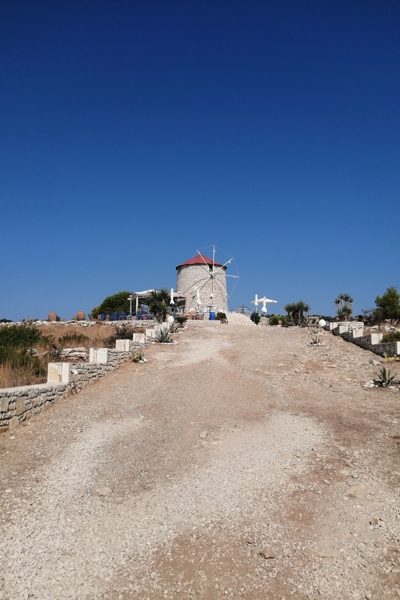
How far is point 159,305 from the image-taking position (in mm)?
27328

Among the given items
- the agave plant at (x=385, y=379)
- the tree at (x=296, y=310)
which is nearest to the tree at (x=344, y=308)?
Result: the tree at (x=296, y=310)

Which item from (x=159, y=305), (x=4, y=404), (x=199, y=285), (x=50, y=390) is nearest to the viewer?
(x=4, y=404)

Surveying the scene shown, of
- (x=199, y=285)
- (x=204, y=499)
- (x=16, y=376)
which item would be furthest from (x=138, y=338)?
(x=199, y=285)

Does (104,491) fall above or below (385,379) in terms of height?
below

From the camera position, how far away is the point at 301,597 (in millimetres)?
3539

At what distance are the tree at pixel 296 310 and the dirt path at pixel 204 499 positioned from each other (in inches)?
816

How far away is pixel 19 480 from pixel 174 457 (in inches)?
87.3

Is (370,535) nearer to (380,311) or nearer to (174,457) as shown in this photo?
(174,457)

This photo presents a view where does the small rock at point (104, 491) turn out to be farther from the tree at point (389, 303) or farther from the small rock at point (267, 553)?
the tree at point (389, 303)

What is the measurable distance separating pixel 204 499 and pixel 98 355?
824cm

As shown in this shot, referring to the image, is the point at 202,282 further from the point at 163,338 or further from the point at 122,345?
the point at 122,345

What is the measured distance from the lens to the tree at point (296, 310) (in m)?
30.9

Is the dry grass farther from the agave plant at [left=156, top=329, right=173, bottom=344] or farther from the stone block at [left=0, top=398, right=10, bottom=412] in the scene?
the agave plant at [left=156, top=329, right=173, bottom=344]

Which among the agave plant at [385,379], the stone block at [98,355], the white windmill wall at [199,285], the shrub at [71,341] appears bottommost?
the agave plant at [385,379]
